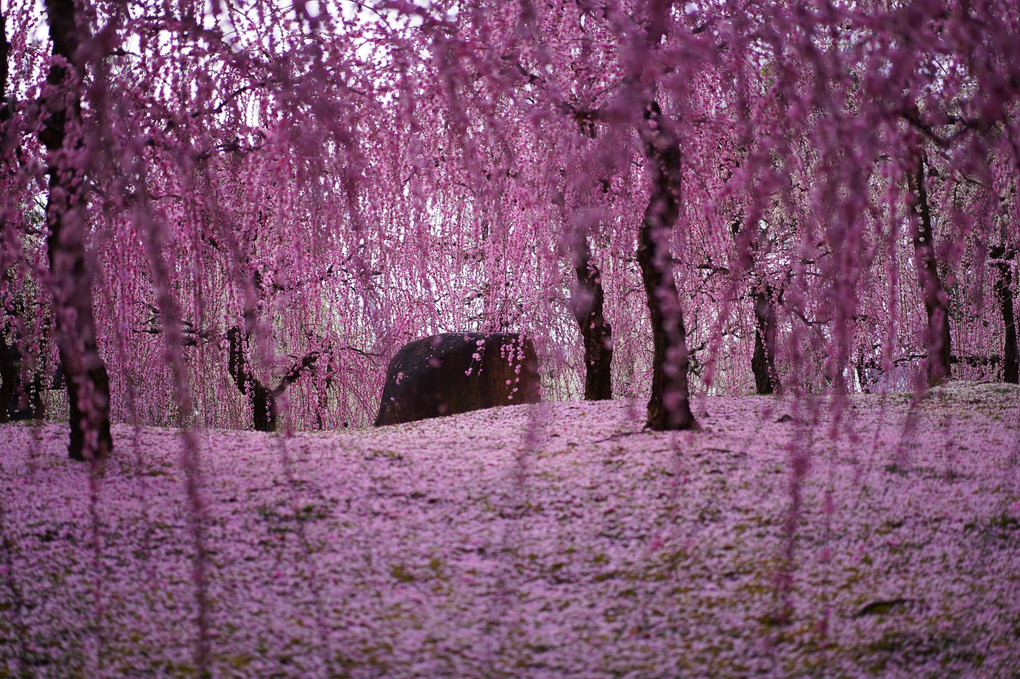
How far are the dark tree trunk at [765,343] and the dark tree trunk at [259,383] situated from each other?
516 cm

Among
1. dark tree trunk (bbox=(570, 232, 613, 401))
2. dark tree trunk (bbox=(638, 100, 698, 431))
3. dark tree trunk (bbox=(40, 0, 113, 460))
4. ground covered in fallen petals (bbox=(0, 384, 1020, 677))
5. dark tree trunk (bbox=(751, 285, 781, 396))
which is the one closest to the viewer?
ground covered in fallen petals (bbox=(0, 384, 1020, 677))

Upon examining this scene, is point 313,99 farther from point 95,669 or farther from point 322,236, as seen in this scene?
point 95,669

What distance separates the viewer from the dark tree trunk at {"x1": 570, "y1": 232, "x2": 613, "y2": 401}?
24.1 ft

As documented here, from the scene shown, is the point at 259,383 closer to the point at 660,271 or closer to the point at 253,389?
the point at 253,389

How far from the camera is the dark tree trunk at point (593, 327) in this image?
734cm

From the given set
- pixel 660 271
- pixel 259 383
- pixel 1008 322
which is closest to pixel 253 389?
pixel 259 383

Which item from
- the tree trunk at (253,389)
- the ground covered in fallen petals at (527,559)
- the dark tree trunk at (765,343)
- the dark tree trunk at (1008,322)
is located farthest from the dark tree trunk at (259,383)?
the dark tree trunk at (1008,322)

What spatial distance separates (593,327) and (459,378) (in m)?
1.72

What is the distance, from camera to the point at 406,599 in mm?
2992

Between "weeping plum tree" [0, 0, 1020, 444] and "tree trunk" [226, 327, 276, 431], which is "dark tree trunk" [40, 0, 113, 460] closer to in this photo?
"weeping plum tree" [0, 0, 1020, 444]

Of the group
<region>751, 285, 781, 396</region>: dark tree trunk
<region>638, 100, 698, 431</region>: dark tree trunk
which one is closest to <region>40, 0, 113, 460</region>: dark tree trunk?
<region>638, 100, 698, 431</region>: dark tree trunk

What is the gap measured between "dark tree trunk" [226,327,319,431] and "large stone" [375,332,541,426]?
1788 mm

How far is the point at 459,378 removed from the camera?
8.37m

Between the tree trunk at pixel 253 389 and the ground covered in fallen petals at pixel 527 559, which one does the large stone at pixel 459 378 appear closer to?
the tree trunk at pixel 253 389
